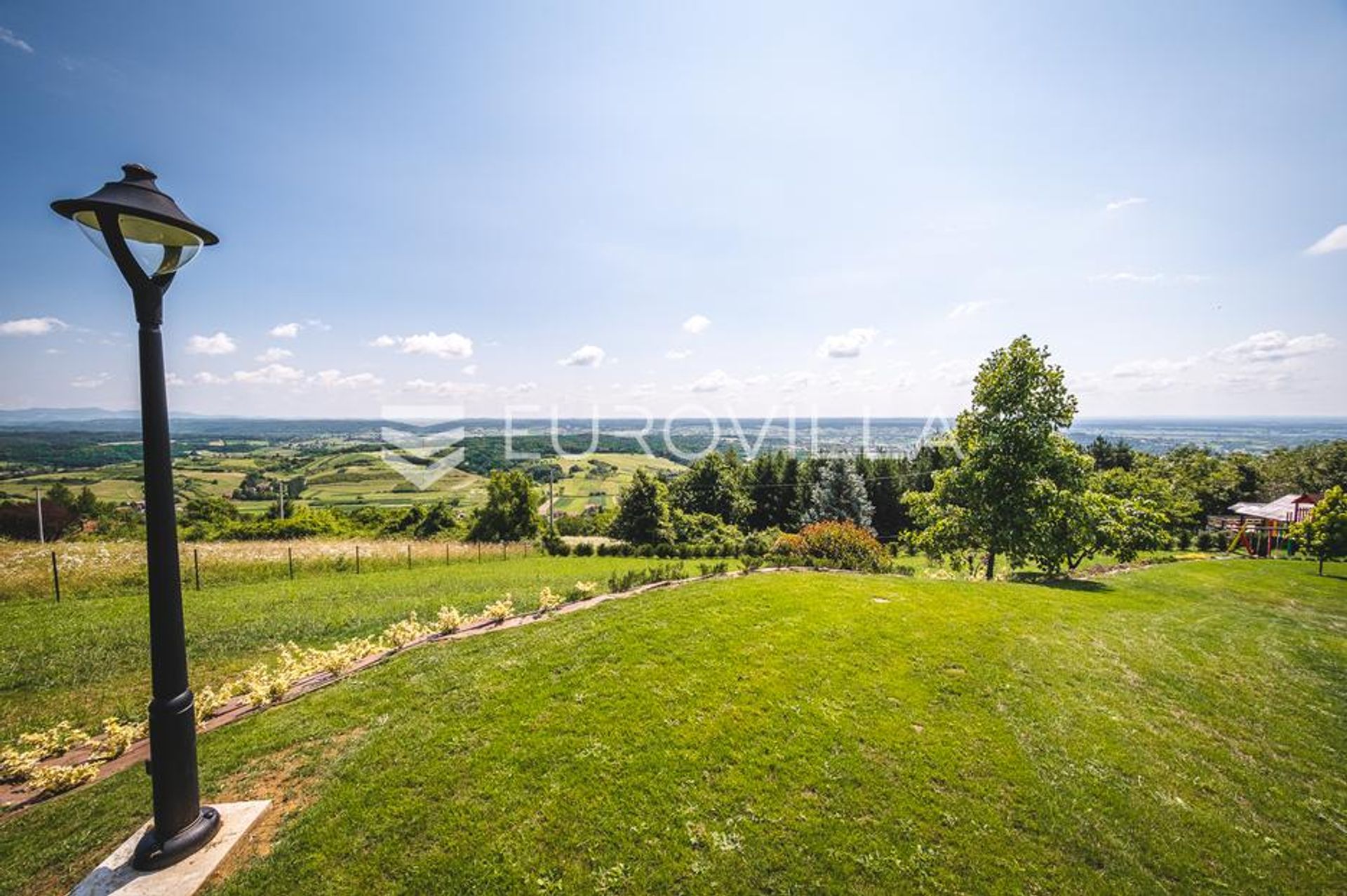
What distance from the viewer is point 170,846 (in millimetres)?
3512

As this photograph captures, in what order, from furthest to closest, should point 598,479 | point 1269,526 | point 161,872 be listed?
point 598,479, point 1269,526, point 161,872

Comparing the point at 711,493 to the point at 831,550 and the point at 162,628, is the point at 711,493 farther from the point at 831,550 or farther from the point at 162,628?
the point at 162,628

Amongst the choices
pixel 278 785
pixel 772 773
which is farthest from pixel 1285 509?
pixel 278 785

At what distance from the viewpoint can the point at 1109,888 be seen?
3.85 m

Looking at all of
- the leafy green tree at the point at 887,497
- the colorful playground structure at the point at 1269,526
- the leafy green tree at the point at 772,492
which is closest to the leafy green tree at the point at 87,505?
the leafy green tree at the point at 772,492

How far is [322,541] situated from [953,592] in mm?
31554

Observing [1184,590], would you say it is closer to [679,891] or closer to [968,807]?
[968,807]

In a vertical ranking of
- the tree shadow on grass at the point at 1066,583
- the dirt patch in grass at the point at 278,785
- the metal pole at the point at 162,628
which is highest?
the metal pole at the point at 162,628

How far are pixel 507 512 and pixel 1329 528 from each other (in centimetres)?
4095

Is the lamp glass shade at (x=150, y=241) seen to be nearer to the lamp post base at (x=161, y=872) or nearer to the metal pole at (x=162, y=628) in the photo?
the metal pole at (x=162, y=628)

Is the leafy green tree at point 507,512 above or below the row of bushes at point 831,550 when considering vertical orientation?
below

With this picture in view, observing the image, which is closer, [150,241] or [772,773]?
[150,241]

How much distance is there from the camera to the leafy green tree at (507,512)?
34.8 metres

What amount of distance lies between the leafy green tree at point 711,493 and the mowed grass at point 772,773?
3461cm
